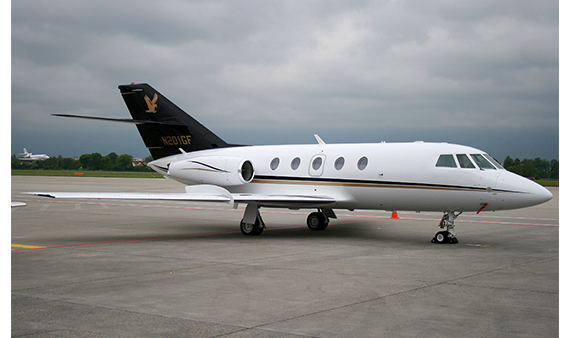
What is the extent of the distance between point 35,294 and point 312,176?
8.83 meters

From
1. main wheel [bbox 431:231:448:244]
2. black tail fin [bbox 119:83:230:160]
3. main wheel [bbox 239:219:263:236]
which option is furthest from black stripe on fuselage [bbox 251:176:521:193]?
black tail fin [bbox 119:83:230:160]

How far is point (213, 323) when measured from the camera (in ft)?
19.5

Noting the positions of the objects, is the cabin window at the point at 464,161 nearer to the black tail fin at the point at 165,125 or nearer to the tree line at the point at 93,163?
the black tail fin at the point at 165,125

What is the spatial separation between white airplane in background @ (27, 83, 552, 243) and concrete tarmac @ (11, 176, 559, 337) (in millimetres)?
1034

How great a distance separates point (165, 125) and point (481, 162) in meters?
10.3

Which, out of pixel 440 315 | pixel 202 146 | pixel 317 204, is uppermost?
pixel 202 146

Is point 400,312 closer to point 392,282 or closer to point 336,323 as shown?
point 336,323

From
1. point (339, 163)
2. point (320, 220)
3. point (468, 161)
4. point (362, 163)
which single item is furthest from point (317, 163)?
point (468, 161)

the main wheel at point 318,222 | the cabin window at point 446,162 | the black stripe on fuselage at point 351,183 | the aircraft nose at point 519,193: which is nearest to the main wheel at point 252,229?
the black stripe on fuselage at point 351,183

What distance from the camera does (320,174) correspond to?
1478 cm

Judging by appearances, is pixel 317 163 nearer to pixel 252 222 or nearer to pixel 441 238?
pixel 252 222

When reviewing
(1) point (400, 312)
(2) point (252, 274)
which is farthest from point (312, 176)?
(1) point (400, 312)

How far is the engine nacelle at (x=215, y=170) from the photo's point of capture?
16.0 meters

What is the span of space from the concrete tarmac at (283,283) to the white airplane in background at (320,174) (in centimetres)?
103
